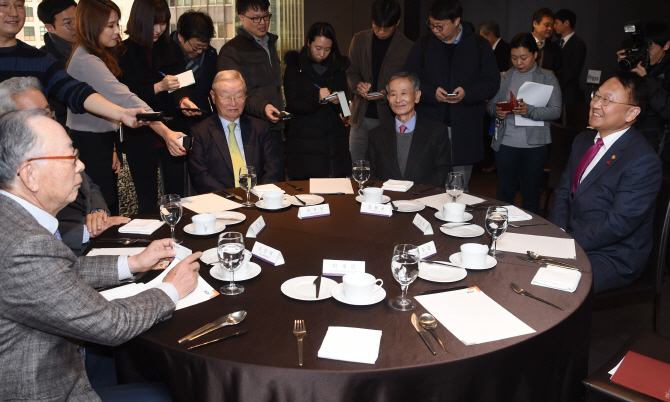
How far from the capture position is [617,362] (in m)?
1.57

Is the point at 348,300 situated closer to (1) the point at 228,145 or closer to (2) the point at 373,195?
(2) the point at 373,195

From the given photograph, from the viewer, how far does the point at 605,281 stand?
85.1 inches

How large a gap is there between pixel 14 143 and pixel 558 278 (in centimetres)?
156

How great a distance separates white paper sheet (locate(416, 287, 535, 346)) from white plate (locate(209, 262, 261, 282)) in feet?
1.68

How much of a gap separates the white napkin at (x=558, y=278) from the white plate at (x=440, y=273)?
0.72 feet

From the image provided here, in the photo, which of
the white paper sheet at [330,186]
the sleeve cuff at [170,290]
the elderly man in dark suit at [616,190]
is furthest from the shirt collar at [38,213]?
the elderly man in dark suit at [616,190]

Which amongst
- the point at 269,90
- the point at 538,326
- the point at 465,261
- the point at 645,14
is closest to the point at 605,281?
the point at 465,261

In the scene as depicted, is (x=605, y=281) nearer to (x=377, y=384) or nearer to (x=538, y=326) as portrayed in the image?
(x=538, y=326)

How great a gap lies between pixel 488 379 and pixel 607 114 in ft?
5.55

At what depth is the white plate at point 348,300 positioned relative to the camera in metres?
1.38

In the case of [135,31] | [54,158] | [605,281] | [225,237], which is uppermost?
[135,31]

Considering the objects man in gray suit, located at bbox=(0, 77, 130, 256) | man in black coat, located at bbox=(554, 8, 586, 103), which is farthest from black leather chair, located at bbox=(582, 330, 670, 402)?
man in black coat, located at bbox=(554, 8, 586, 103)

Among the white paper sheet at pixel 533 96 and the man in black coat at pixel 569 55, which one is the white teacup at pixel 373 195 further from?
the man in black coat at pixel 569 55

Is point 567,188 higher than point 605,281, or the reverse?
point 567,188
